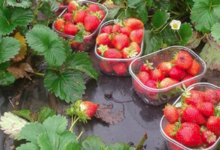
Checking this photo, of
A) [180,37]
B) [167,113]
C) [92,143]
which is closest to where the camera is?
[92,143]

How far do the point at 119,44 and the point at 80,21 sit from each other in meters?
0.31

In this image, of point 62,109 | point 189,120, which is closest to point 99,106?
point 62,109

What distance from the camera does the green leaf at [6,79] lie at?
5.60 ft

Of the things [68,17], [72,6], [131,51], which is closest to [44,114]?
[131,51]

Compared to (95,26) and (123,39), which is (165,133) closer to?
(123,39)

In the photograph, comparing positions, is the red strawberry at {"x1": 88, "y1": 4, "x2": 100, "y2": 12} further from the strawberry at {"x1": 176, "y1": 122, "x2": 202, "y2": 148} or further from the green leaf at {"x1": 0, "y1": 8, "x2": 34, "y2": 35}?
the strawberry at {"x1": 176, "y1": 122, "x2": 202, "y2": 148}

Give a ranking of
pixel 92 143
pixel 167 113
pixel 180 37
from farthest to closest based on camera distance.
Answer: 1. pixel 180 37
2. pixel 167 113
3. pixel 92 143

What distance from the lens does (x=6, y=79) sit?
1.71 m

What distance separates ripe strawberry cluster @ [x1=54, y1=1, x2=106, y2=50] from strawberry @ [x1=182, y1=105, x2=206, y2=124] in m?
0.77

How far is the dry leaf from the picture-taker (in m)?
1.67

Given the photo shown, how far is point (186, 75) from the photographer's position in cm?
171

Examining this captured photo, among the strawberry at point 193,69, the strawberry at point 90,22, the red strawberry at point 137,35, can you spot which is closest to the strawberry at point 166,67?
the strawberry at point 193,69

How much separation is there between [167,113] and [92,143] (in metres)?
0.35

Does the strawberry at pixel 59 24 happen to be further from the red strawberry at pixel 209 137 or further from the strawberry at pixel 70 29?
the red strawberry at pixel 209 137
